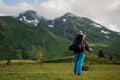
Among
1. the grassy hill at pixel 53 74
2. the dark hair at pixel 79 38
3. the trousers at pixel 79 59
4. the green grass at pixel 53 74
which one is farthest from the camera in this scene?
the grassy hill at pixel 53 74

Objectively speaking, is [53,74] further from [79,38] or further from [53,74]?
[79,38]

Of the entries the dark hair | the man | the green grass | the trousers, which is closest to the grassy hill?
the green grass

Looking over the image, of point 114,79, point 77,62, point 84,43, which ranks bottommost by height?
point 114,79

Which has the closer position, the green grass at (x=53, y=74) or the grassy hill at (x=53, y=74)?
the green grass at (x=53, y=74)

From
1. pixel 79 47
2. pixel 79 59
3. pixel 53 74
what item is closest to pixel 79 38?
pixel 79 47

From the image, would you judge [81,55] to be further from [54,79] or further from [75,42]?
[54,79]

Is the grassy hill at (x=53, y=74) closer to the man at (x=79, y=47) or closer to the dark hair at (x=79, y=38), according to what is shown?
the man at (x=79, y=47)

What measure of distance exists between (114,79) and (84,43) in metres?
4.48

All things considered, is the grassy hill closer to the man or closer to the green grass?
the green grass

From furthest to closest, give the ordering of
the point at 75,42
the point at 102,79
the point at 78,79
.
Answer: the point at 102,79 → the point at 75,42 → the point at 78,79

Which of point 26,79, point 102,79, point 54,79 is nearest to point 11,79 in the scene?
point 26,79

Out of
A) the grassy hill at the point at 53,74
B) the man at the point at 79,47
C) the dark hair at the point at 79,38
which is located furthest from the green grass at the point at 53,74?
the dark hair at the point at 79,38

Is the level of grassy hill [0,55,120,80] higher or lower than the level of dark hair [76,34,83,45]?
lower

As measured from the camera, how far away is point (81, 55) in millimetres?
22344
